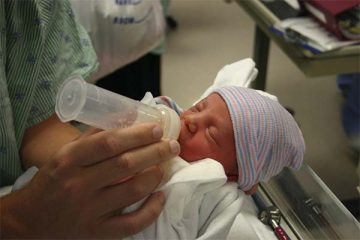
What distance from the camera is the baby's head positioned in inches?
34.8

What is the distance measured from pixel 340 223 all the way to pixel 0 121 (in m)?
0.64

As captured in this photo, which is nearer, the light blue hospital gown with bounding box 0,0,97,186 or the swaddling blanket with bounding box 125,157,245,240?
the swaddling blanket with bounding box 125,157,245,240

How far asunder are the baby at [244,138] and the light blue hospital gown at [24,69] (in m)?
0.29

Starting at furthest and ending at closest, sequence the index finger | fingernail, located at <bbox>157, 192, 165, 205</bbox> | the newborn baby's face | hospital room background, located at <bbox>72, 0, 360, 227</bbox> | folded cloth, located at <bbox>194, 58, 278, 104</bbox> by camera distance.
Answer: hospital room background, located at <bbox>72, 0, 360, 227</bbox>, folded cloth, located at <bbox>194, 58, 278, 104</bbox>, the newborn baby's face, fingernail, located at <bbox>157, 192, 165, 205</bbox>, the index finger

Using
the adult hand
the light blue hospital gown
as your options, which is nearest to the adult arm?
the light blue hospital gown

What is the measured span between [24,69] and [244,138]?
0.43 m

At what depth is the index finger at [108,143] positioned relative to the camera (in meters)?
0.69

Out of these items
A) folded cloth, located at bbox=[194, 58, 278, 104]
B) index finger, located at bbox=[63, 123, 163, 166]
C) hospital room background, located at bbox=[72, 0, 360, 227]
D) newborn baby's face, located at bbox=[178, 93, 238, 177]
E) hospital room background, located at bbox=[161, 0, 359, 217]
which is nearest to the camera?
index finger, located at bbox=[63, 123, 163, 166]

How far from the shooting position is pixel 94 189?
72cm

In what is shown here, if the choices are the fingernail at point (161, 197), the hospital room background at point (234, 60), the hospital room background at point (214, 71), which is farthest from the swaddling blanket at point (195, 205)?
the hospital room background at point (234, 60)

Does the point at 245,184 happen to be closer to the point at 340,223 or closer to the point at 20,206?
the point at 340,223

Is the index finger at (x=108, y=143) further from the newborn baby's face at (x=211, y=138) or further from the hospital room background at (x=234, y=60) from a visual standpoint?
the hospital room background at (x=234, y=60)

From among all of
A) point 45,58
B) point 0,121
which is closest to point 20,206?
point 0,121

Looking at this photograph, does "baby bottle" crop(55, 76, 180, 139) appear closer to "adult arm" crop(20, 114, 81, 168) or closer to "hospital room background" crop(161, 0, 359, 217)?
"adult arm" crop(20, 114, 81, 168)
